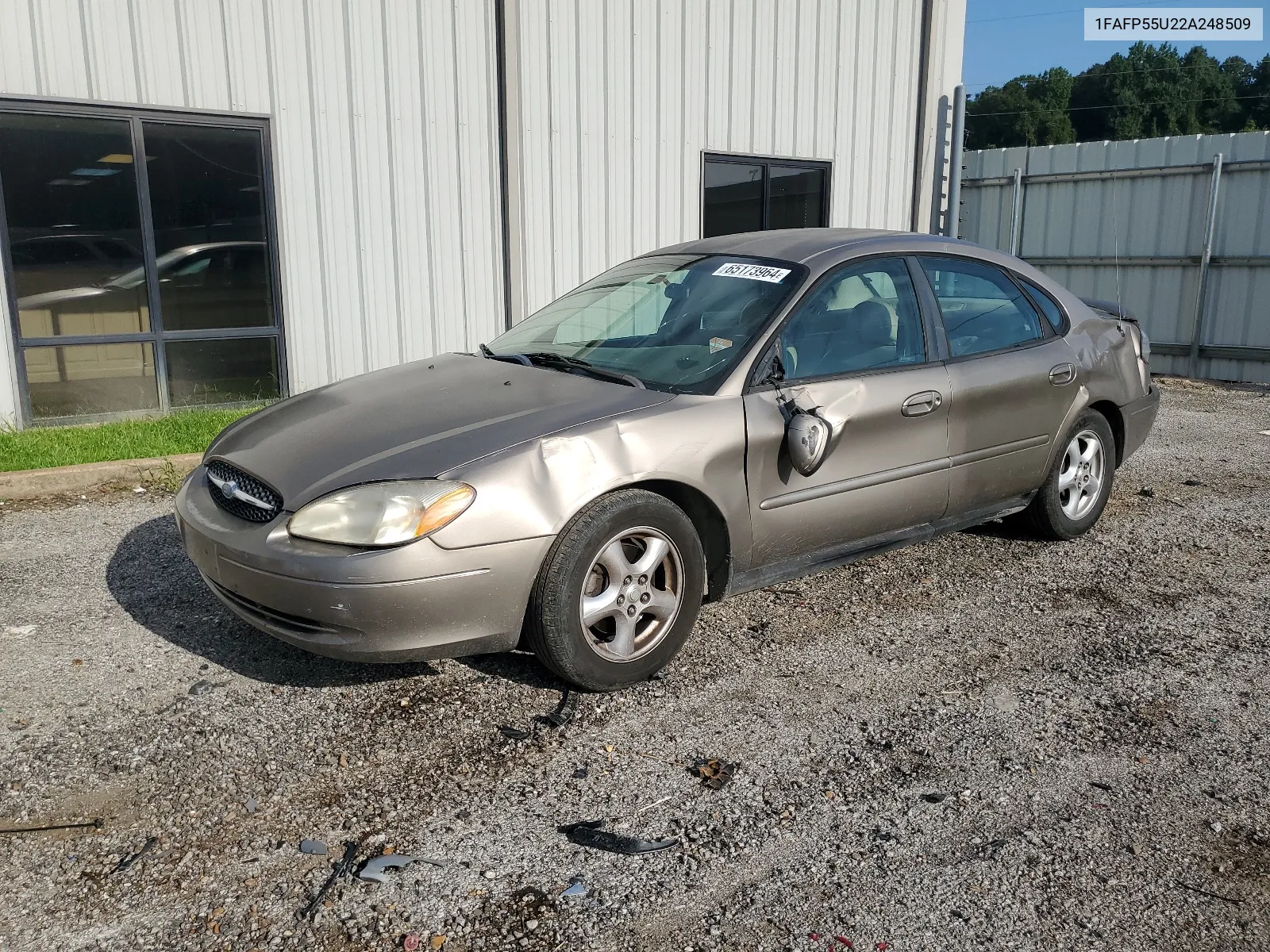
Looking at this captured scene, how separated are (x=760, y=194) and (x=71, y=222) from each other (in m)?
6.49

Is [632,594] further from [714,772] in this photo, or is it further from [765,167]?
[765,167]

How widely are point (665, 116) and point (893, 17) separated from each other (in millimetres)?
3252

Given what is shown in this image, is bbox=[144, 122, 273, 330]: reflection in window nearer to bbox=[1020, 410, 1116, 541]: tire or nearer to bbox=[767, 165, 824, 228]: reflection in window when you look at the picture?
bbox=[767, 165, 824, 228]: reflection in window

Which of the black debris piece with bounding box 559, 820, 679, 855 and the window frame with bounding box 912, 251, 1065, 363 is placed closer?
the black debris piece with bounding box 559, 820, 679, 855

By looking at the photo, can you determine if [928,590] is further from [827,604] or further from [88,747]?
[88,747]

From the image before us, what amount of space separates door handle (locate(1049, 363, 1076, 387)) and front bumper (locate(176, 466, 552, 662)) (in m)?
2.92

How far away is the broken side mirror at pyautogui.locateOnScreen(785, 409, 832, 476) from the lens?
3.90 meters

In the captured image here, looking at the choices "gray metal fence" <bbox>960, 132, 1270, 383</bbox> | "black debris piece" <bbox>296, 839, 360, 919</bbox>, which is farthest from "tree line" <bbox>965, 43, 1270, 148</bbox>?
"black debris piece" <bbox>296, 839, 360, 919</bbox>

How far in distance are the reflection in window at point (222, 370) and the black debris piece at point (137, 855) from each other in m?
6.08

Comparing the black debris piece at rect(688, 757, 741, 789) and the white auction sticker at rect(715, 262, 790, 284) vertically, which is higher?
the white auction sticker at rect(715, 262, 790, 284)

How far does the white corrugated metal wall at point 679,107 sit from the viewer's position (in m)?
9.33

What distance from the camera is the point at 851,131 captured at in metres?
11.3

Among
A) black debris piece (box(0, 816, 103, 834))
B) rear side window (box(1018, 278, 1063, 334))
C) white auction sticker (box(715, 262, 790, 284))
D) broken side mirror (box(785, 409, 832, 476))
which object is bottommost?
black debris piece (box(0, 816, 103, 834))

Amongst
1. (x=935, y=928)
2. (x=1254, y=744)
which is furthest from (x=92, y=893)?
(x=1254, y=744)
